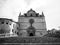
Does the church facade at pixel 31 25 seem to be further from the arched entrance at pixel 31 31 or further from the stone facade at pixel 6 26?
the stone facade at pixel 6 26

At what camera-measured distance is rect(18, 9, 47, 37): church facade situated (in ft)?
65.7

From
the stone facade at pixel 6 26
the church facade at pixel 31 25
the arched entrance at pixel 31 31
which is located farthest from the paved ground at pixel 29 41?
the arched entrance at pixel 31 31

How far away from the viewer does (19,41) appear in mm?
7535

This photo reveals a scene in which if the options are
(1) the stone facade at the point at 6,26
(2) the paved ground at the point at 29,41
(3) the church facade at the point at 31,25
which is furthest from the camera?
(3) the church facade at the point at 31,25

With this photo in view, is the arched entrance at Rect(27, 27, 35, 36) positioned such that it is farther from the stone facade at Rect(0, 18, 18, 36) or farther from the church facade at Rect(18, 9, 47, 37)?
the stone facade at Rect(0, 18, 18, 36)

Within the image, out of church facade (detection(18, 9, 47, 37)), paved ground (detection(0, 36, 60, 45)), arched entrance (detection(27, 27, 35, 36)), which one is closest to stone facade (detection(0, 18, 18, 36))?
church facade (detection(18, 9, 47, 37))

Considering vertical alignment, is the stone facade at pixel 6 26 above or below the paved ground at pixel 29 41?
above

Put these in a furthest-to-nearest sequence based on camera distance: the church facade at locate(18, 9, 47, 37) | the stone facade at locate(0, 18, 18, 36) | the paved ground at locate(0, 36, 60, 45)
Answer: the church facade at locate(18, 9, 47, 37) < the stone facade at locate(0, 18, 18, 36) < the paved ground at locate(0, 36, 60, 45)

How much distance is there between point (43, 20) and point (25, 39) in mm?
15922

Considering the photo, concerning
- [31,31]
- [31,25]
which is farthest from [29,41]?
[31,25]

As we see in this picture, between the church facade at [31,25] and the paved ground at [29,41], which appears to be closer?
the paved ground at [29,41]

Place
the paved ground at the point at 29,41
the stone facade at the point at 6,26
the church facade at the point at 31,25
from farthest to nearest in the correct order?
the church facade at the point at 31,25 < the stone facade at the point at 6,26 < the paved ground at the point at 29,41

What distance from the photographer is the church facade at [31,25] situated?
20.0 m

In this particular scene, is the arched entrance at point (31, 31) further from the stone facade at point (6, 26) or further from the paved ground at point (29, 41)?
the paved ground at point (29, 41)
